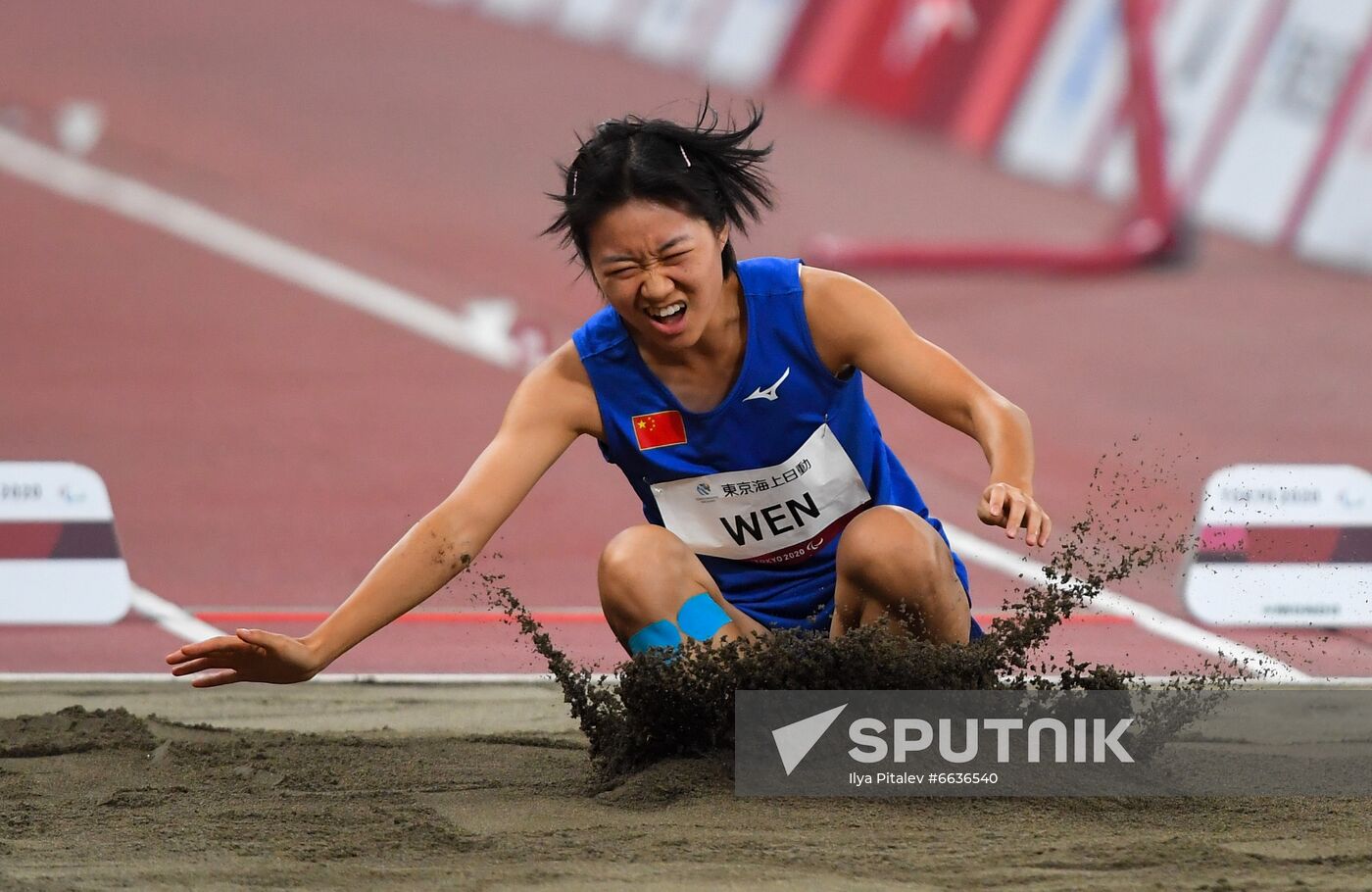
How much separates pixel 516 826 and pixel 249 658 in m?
0.48

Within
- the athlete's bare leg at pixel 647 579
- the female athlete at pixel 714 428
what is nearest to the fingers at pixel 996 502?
the female athlete at pixel 714 428

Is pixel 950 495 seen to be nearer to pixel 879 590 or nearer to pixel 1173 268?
pixel 1173 268

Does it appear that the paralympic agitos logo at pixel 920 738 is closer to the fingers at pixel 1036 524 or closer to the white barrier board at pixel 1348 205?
the fingers at pixel 1036 524

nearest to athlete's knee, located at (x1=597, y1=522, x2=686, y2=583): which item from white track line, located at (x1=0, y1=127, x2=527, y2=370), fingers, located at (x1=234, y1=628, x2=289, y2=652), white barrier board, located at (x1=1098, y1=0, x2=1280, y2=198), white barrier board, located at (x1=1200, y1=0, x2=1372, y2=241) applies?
fingers, located at (x1=234, y1=628, x2=289, y2=652)

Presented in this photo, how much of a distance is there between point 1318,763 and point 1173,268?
4243 millimetres

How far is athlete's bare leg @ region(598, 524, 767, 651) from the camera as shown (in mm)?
2883

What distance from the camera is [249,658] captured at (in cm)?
262

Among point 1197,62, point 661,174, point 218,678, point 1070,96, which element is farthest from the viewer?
point 1070,96

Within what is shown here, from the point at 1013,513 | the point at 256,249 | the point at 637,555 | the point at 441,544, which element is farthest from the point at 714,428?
the point at 256,249

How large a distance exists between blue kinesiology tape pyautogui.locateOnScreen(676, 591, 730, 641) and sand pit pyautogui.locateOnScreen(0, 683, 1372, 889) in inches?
8.2

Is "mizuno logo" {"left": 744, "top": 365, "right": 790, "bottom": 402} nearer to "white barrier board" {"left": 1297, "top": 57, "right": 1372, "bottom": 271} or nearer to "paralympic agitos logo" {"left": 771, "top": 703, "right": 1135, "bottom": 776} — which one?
"paralympic agitos logo" {"left": 771, "top": 703, "right": 1135, "bottom": 776}

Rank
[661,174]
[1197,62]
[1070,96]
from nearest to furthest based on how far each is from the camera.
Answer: [661,174] < [1197,62] < [1070,96]

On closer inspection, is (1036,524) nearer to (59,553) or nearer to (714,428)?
(714,428)

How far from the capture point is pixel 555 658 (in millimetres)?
3010
